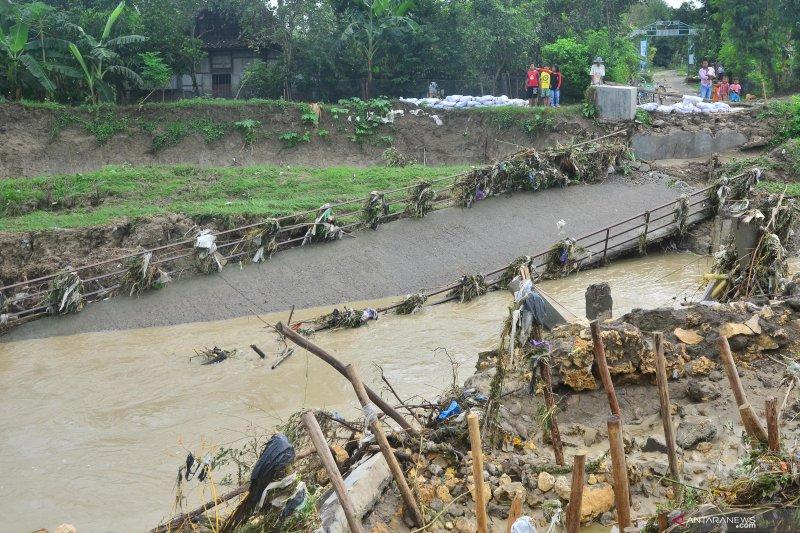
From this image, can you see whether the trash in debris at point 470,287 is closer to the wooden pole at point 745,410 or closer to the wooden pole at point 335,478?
the wooden pole at point 745,410

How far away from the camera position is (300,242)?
1662 centimetres

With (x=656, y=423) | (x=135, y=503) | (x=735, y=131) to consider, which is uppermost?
(x=735, y=131)

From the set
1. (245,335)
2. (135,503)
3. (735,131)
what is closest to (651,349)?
(135,503)

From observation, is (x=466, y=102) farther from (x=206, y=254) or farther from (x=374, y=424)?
(x=374, y=424)

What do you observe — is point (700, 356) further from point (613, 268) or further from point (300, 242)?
point (300, 242)

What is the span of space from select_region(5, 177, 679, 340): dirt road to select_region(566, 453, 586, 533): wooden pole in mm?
→ 9857

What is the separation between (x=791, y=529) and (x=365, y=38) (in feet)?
74.8

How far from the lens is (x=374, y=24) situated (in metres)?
25.7

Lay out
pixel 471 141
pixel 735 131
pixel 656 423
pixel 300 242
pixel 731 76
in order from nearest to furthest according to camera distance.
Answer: pixel 656 423
pixel 300 242
pixel 735 131
pixel 471 141
pixel 731 76

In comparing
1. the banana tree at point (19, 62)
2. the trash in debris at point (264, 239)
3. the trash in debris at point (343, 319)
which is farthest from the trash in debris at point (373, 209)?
the banana tree at point (19, 62)

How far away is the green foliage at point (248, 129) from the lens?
77.7 feet

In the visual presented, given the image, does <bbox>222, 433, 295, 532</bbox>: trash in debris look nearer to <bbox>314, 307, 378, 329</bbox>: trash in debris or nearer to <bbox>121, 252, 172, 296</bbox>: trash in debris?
<bbox>314, 307, 378, 329</bbox>: trash in debris

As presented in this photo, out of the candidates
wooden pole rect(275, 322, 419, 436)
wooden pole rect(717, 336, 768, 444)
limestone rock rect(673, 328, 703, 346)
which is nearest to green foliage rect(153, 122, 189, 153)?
limestone rock rect(673, 328, 703, 346)

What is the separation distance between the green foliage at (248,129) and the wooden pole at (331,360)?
57.8 ft
